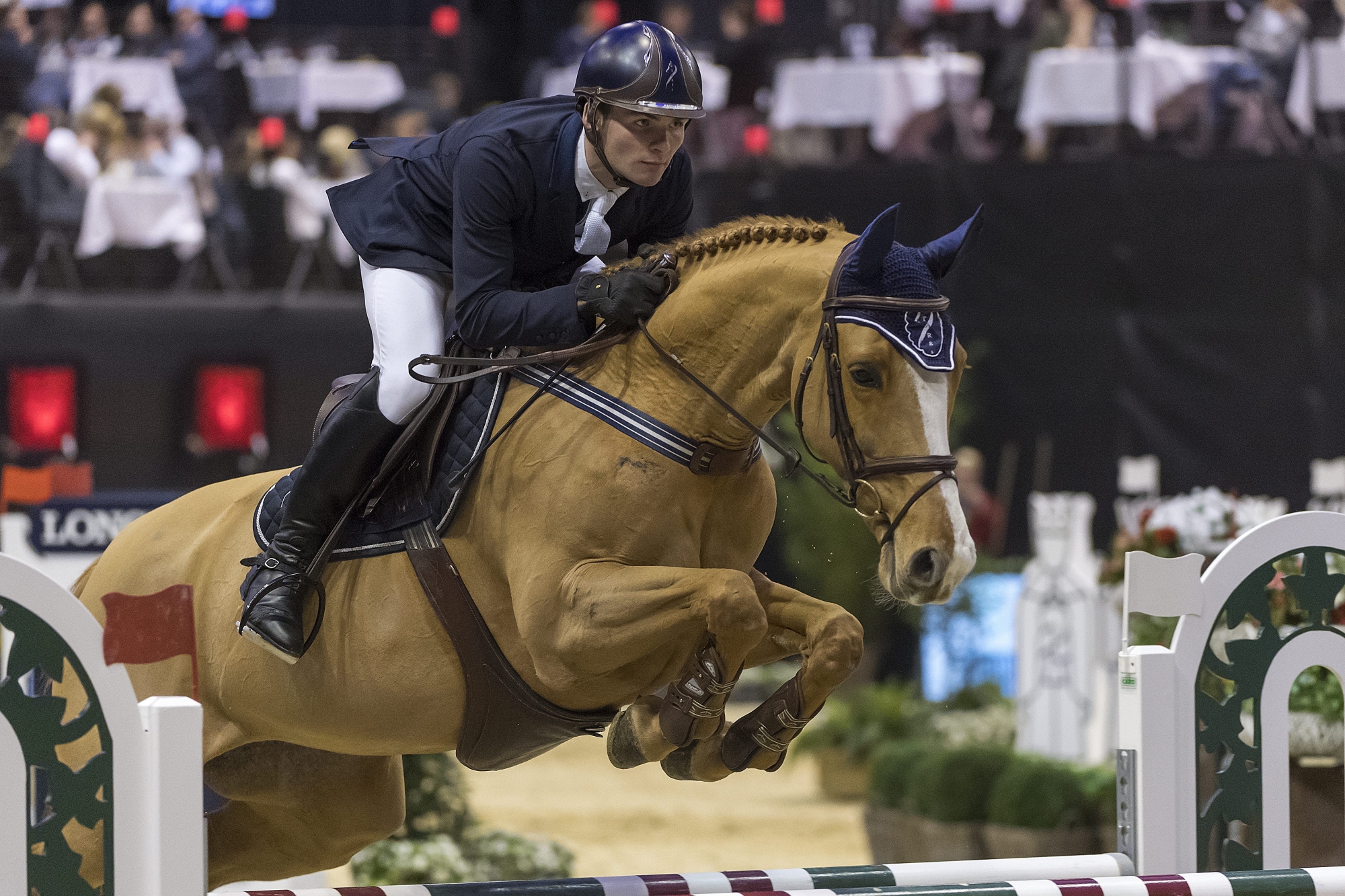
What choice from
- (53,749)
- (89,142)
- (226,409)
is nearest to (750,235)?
(53,749)

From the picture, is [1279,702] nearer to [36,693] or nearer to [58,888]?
[58,888]

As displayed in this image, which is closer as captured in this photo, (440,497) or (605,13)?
(440,497)

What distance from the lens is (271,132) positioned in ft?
40.1

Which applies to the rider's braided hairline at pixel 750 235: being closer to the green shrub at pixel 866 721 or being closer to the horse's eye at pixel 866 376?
the horse's eye at pixel 866 376

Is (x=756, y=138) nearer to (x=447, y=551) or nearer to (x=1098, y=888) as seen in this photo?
(x=447, y=551)

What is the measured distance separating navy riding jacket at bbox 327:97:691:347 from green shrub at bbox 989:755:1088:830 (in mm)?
4114

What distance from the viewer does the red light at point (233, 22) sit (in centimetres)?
1337

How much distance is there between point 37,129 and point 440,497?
30.4ft

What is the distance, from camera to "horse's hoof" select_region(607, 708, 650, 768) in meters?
3.28

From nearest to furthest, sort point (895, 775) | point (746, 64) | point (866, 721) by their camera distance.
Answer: point (895, 775) → point (866, 721) → point (746, 64)

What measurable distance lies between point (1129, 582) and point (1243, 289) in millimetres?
8923

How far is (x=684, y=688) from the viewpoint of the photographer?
311cm

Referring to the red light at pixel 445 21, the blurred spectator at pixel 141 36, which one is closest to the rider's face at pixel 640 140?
the blurred spectator at pixel 141 36

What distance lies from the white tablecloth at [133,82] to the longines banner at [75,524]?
7202mm
